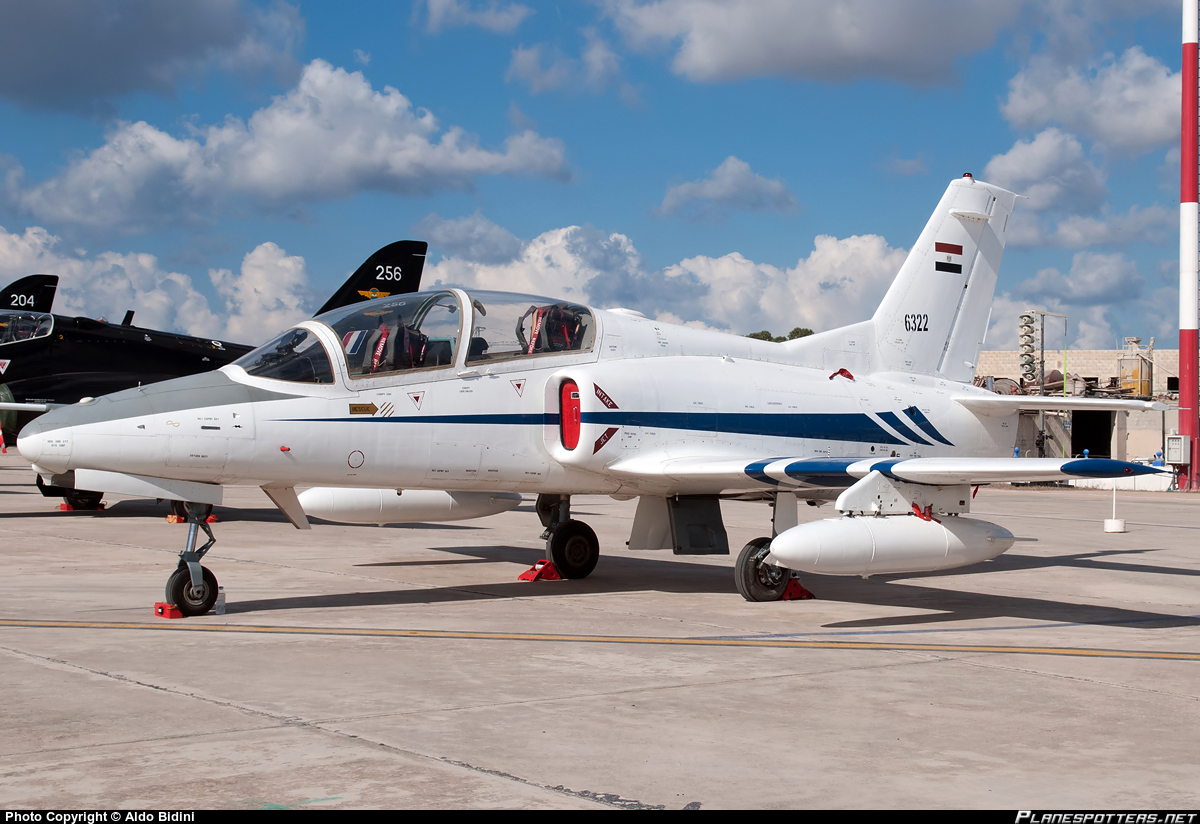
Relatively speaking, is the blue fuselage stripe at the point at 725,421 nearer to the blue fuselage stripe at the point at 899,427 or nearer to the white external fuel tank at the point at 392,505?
the blue fuselage stripe at the point at 899,427

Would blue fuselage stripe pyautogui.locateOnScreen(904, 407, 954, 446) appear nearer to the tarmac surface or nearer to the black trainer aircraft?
the tarmac surface

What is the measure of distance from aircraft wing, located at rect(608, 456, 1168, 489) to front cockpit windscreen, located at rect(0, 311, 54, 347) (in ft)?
46.5

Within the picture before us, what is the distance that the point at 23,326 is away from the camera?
64.3 ft

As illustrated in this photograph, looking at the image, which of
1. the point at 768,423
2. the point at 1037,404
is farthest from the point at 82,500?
the point at 1037,404

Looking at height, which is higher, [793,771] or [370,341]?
[370,341]

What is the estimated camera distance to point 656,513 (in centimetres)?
1131

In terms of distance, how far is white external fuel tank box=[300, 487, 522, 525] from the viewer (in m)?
11.9

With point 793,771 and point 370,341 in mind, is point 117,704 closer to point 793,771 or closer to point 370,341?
point 793,771

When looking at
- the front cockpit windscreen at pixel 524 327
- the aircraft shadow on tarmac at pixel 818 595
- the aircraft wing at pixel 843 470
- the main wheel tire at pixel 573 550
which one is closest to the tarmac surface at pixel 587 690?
the aircraft shadow on tarmac at pixel 818 595

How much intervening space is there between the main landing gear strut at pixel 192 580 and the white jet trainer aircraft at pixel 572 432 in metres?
0.02

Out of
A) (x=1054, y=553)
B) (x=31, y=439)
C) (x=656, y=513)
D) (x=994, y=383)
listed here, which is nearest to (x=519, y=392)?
(x=656, y=513)

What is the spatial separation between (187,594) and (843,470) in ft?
18.4

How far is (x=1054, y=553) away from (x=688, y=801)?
43.1 feet

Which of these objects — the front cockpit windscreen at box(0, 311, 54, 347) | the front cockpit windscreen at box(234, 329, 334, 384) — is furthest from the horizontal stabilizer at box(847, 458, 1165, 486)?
the front cockpit windscreen at box(0, 311, 54, 347)
